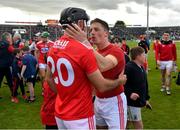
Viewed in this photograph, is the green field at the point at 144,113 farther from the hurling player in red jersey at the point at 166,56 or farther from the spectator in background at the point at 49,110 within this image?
the spectator in background at the point at 49,110

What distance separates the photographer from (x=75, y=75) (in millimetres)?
3156

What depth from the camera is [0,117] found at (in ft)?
27.7

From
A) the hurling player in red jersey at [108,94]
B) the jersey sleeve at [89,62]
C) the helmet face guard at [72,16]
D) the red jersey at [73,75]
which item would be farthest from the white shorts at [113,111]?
the helmet face guard at [72,16]

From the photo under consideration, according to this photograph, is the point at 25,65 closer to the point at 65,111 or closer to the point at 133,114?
the point at 133,114

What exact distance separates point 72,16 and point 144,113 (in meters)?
5.82

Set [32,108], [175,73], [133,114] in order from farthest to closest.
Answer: [175,73] → [32,108] → [133,114]

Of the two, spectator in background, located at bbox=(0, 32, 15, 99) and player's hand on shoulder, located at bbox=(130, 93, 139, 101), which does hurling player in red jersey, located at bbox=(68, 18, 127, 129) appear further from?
spectator in background, located at bbox=(0, 32, 15, 99)

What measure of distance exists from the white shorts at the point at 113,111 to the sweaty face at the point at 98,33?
0.77 metres

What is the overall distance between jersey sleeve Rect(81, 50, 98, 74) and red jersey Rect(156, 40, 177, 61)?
8.18m

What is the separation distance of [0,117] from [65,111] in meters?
5.59

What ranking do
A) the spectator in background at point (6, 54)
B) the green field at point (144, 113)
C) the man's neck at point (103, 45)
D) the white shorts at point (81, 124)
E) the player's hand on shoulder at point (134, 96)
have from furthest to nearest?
the spectator in background at point (6, 54) < the green field at point (144, 113) < the player's hand on shoulder at point (134, 96) < the man's neck at point (103, 45) < the white shorts at point (81, 124)

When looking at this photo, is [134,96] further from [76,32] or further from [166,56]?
[166,56]

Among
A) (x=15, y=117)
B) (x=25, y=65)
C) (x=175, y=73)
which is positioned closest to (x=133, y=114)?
(x=15, y=117)

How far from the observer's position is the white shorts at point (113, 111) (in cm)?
441
